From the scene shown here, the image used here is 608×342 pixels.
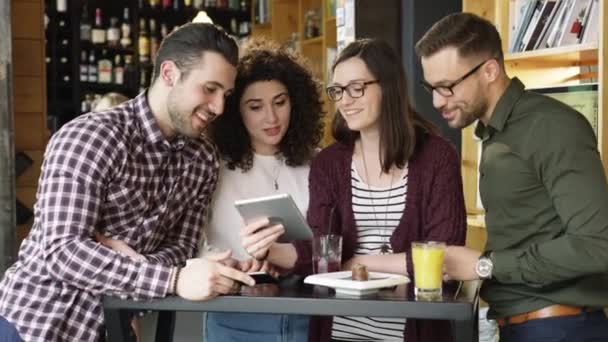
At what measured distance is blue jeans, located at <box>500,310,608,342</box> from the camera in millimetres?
1844

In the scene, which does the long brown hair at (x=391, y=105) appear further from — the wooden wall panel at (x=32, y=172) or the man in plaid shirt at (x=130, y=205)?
the wooden wall panel at (x=32, y=172)

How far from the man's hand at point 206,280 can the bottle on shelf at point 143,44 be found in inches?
238

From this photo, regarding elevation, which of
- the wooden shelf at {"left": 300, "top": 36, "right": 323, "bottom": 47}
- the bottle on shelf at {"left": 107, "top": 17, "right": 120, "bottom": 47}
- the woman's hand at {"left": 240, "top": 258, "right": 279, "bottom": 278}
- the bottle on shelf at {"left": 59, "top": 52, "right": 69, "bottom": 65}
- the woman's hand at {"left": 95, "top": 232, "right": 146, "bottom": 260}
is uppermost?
the bottle on shelf at {"left": 107, "top": 17, "right": 120, "bottom": 47}

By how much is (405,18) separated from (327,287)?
294 centimetres

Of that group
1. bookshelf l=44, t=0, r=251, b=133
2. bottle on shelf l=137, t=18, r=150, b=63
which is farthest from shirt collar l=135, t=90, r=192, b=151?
bottle on shelf l=137, t=18, r=150, b=63

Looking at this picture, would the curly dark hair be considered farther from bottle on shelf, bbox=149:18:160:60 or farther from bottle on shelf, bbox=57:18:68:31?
bottle on shelf, bbox=149:18:160:60

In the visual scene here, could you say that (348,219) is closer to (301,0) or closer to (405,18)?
(405,18)

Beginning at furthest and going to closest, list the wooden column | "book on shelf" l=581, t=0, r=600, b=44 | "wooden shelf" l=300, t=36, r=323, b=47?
1. "wooden shelf" l=300, t=36, r=323, b=47
2. the wooden column
3. "book on shelf" l=581, t=0, r=600, b=44

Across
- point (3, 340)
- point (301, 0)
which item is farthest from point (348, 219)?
point (301, 0)

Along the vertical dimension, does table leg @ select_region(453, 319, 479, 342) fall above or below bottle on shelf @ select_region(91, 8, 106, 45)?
below

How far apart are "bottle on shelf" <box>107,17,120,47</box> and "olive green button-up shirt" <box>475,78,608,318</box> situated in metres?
5.98

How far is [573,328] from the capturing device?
6.06ft

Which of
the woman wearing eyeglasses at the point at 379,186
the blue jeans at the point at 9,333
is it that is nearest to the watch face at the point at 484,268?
the woman wearing eyeglasses at the point at 379,186

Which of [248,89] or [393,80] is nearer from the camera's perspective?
[393,80]
